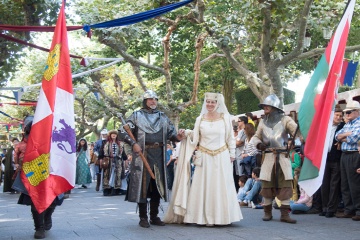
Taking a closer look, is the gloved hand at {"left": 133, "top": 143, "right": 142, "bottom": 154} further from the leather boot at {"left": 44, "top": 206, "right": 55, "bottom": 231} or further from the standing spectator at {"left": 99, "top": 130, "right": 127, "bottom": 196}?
the standing spectator at {"left": 99, "top": 130, "right": 127, "bottom": 196}

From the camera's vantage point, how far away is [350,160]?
9.41m

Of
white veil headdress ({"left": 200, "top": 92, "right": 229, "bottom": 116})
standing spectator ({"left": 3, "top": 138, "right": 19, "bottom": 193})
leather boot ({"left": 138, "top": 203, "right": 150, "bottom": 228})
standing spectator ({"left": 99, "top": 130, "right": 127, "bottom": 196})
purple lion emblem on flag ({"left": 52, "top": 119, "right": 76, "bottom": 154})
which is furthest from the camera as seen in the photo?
standing spectator ({"left": 3, "top": 138, "right": 19, "bottom": 193})

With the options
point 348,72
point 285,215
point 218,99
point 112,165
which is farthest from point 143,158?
point 348,72

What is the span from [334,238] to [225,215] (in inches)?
69.0

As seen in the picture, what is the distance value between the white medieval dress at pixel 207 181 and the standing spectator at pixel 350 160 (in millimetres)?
1683

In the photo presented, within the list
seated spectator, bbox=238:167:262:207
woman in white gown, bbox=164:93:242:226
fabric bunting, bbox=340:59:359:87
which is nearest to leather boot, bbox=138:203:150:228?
woman in white gown, bbox=164:93:242:226

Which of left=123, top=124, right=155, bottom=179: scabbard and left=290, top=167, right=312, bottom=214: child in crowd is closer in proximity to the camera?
left=123, top=124, right=155, bottom=179: scabbard

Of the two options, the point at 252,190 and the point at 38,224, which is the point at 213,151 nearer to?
the point at 38,224

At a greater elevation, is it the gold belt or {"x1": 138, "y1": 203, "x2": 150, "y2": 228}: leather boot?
the gold belt

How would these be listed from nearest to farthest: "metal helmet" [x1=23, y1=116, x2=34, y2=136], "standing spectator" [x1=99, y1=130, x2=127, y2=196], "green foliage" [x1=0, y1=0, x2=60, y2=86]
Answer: "metal helmet" [x1=23, y1=116, x2=34, y2=136]
"green foliage" [x1=0, y1=0, x2=60, y2=86]
"standing spectator" [x1=99, y1=130, x2=127, y2=196]

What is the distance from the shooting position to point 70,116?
732cm

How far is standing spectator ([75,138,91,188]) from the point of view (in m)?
19.6

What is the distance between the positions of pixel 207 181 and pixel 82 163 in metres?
11.2

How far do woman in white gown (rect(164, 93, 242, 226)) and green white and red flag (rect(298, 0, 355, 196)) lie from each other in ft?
7.76
